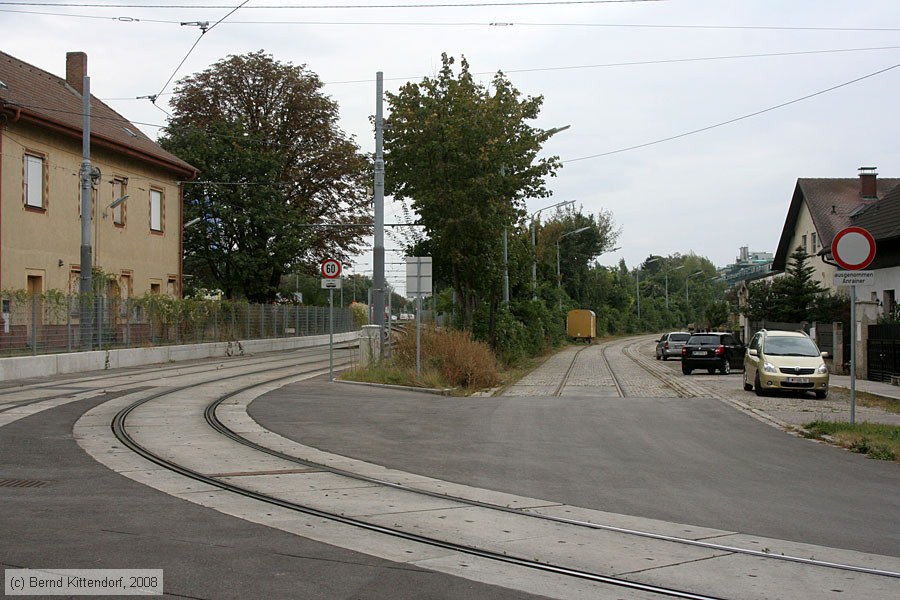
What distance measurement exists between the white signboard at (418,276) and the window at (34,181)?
16069mm

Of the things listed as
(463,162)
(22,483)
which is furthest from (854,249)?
(463,162)

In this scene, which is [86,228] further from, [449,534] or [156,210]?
[449,534]

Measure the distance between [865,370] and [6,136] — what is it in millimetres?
28551

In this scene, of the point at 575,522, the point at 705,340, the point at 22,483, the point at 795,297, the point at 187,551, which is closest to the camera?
the point at 187,551

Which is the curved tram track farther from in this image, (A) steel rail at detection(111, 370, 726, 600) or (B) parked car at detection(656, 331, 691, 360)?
(B) parked car at detection(656, 331, 691, 360)

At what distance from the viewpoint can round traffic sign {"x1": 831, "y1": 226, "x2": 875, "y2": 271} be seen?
14453mm

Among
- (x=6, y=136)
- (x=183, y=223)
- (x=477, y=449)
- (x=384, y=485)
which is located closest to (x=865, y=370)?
(x=477, y=449)

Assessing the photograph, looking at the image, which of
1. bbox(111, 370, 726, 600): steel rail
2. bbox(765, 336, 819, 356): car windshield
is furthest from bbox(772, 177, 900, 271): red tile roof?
bbox(111, 370, 726, 600): steel rail

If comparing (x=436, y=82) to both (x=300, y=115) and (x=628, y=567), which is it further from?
(x=628, y=567)

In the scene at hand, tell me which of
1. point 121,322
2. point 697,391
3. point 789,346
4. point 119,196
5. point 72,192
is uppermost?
point 119,196

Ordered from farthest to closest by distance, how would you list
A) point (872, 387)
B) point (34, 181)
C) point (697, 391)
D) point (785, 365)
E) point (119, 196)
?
point (119, 196), point (34, 181), point (872, 387), point (697, 391), point (785, 365)

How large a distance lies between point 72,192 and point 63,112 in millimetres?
2922

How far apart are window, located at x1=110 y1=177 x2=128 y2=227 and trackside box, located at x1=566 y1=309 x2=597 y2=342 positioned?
41216mm

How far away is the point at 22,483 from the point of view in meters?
9.13
